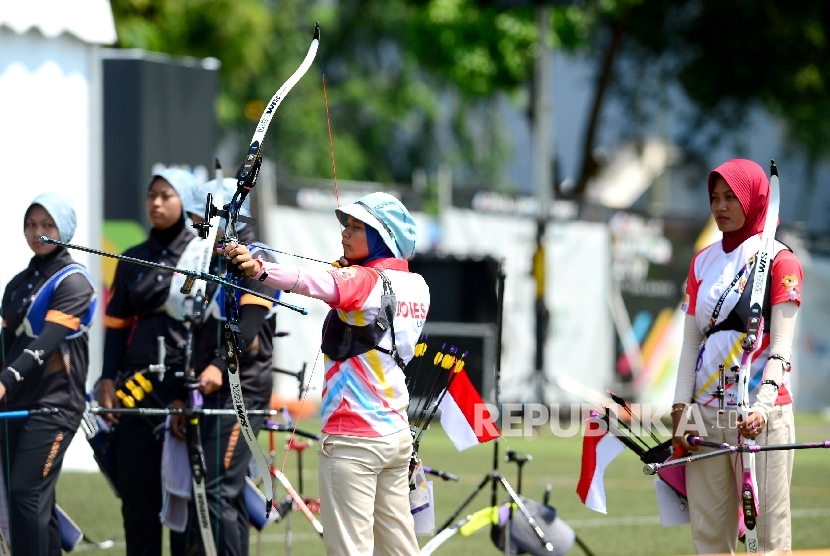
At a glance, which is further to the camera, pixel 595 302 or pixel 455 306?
pixel 595 302

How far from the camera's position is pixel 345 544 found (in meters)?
4.24

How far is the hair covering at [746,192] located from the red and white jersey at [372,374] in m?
1.37

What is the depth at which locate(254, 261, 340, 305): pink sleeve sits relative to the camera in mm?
4066

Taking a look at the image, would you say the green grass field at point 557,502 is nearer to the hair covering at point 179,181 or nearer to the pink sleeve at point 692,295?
the pink sleeve at point 692,295

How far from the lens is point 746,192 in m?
4.90

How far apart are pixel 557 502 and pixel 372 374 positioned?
14.7 feet

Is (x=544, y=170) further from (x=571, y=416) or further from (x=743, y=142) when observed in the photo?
(x=743, y=142)

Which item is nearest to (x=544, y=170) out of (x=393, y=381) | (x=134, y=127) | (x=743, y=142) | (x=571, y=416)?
(x=571, y=416)

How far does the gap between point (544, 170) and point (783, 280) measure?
9118mm

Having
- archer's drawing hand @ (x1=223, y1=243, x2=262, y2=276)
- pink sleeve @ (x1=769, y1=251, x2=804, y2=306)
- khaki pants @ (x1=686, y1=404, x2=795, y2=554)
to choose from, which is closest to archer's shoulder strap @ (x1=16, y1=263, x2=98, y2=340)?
archer's drawing hand @ (x1=223, y1=243, x2=262, y2=276)

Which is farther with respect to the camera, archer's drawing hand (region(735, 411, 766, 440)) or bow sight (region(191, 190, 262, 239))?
archer's drawing hand (region(735, 411, 766, 440))

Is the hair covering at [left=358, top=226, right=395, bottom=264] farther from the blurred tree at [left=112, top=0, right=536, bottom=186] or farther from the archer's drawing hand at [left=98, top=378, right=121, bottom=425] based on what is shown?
the blurred tree at [left=112, top=0, right=536, bottom=186]

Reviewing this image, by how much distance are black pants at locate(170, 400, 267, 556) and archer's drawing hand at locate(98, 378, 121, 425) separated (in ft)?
1.50

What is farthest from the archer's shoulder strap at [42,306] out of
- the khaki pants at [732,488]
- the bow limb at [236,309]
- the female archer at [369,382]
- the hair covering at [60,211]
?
the khaki pants at [732,488]
